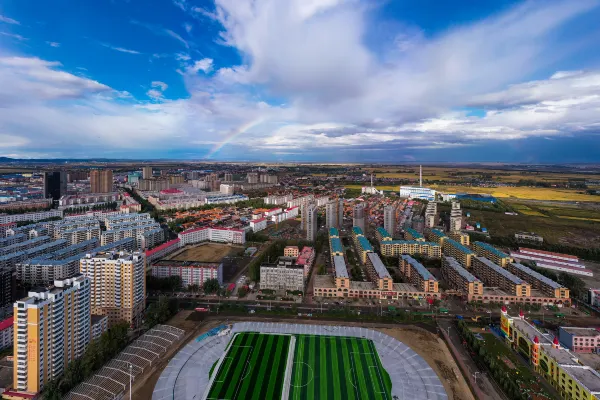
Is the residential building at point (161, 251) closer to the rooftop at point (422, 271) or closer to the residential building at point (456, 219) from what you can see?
the rooftop at point (422, 271)

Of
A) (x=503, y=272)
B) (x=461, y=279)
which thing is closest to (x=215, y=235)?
(x=461, y=279)

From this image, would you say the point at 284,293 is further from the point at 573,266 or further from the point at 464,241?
the point at 573,266

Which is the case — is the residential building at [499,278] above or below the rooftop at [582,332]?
above

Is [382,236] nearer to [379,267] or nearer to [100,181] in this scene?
[379,267]

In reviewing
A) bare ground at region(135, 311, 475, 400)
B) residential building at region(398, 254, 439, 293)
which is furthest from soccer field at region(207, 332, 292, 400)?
residential building at region(398, 254, 439, 293)

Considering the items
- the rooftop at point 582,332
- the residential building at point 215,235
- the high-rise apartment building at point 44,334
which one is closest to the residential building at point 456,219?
the rooftop at point 582,332

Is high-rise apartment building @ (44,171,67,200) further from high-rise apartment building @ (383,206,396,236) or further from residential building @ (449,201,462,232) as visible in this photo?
residential building @ (449,201,462,232)
